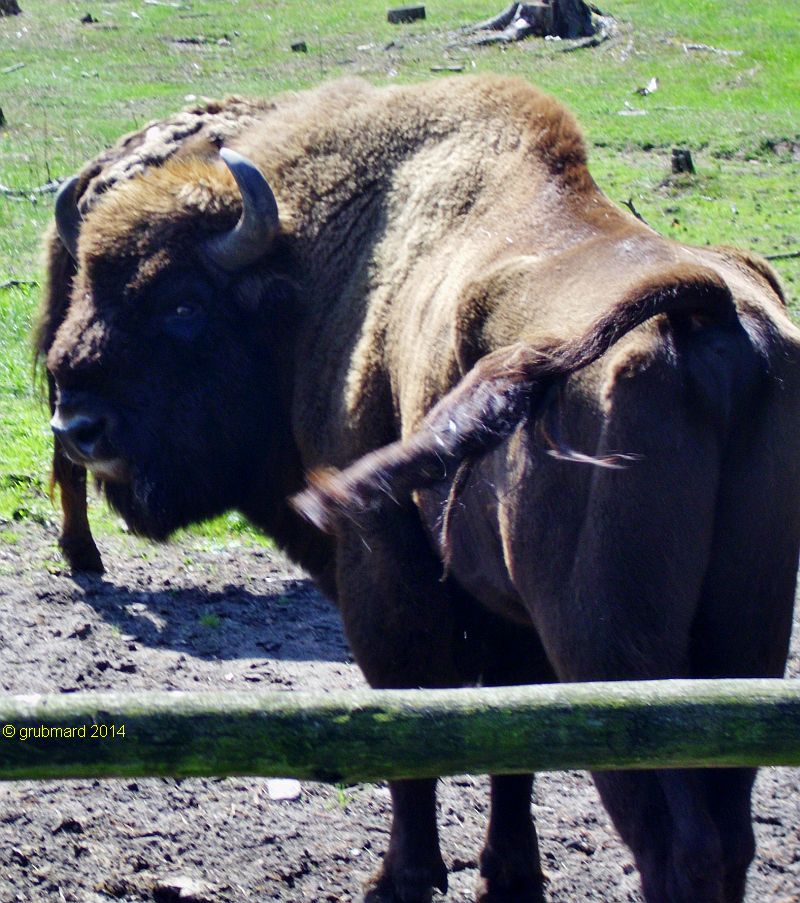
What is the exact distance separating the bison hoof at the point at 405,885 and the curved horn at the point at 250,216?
2.00 metres

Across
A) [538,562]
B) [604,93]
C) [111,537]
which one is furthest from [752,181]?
[538,562]

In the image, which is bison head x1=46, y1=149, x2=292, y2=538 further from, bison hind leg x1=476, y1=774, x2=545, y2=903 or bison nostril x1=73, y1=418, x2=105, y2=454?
bison hind leg x1=476, y1=774, x2=545, y2=903

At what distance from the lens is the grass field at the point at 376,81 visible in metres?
10.3

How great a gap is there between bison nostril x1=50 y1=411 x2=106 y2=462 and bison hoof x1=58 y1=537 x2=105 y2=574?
1626 millimetres

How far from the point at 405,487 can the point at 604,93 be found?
16.3m

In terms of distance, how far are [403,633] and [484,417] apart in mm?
1255

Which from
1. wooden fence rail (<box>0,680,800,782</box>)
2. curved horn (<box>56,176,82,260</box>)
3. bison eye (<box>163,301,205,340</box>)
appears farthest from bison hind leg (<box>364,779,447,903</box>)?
curved horn (<box>56,176,82,260</box>)

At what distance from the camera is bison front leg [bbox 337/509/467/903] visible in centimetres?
351

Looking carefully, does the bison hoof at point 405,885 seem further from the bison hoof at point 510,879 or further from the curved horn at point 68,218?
the curved horn at point 68,218

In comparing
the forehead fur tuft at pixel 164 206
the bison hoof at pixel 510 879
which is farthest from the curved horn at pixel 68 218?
the bison hoof at pixel 510 879

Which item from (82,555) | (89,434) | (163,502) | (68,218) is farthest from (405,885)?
(68,218)

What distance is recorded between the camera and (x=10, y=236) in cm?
1138

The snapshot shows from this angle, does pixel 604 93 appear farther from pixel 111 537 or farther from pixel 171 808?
pixel 171 808

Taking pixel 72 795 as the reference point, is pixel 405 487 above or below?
above
